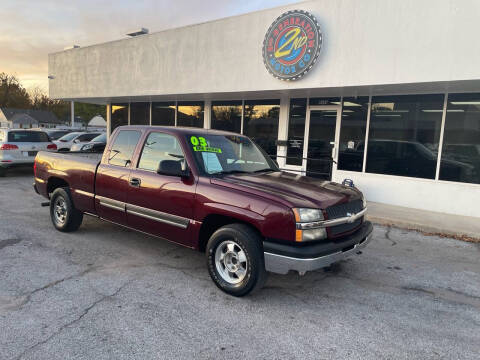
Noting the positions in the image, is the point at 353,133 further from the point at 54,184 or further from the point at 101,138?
the point at 101,138

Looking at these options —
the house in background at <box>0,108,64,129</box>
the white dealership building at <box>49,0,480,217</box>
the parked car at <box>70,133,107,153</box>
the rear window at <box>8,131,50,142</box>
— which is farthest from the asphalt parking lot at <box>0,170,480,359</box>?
the house in background at <box>0,108,64,129</box>

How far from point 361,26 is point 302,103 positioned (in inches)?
116

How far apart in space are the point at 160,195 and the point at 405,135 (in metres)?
7.09

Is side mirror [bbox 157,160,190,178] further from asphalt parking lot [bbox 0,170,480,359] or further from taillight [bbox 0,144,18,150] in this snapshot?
taillight [bbox 0,144,18,150]

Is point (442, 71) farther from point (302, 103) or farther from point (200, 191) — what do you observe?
point (200, 191)

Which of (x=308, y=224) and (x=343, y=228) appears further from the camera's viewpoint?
(x=343, y=228)

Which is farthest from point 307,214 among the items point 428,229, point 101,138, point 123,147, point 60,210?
point 101,138

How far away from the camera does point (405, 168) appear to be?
29.6ft

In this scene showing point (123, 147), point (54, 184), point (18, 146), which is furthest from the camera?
point (18, 146)

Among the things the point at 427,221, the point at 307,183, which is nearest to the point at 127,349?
the point at 307,183

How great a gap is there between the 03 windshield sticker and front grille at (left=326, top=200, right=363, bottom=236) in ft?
5.47

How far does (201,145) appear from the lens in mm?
4484

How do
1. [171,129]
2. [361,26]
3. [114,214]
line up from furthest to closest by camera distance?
[361,26]
[114,214]
[171,129]

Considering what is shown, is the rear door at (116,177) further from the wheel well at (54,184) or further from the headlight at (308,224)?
the headlight at (308,224)
